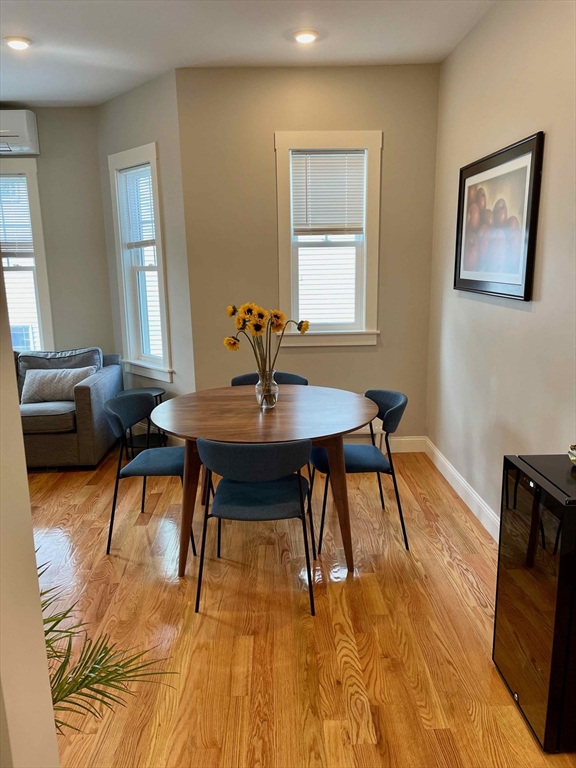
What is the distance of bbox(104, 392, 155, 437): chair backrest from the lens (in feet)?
9.20

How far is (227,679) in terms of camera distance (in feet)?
6.39

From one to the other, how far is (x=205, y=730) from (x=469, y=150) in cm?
319

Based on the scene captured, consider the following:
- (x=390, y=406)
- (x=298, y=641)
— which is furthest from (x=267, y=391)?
(x=298, y=641)

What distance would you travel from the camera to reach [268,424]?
2477 millimetres

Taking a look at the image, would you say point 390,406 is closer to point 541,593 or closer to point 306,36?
point 541,593

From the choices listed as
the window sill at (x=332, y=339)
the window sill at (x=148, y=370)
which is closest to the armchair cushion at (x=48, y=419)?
the window sill at (x=148, y=370)

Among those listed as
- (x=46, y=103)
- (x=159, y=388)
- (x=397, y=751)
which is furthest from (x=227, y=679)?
(x=46, y=103)

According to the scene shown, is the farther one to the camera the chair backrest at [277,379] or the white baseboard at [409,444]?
the white baseboard at [409,444]

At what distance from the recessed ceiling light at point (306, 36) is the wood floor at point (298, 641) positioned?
2840 mm

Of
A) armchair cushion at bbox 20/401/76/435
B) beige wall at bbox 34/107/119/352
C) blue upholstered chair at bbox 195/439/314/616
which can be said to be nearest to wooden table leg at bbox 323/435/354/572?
blue upholstered chair at bbox 195/439/314/616

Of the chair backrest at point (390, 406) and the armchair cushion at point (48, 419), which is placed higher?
the chair backrest at point (390, 406)

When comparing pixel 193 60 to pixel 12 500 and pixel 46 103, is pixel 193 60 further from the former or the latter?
pixel 12 500

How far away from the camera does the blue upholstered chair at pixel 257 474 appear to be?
6.88 feet

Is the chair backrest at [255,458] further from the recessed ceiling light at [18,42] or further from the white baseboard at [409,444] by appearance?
the recessed ceiling light at [18,42]
